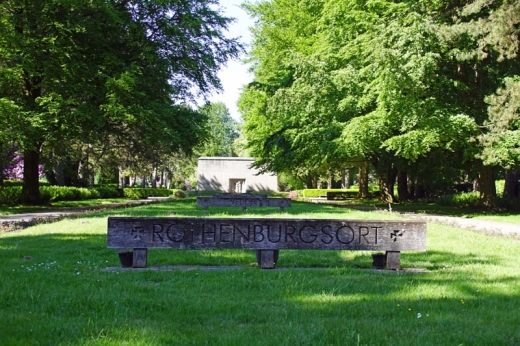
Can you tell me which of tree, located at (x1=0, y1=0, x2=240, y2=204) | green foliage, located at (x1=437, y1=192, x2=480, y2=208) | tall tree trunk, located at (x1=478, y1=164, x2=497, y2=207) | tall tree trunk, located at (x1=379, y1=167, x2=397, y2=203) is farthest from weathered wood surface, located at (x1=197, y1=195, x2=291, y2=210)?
tall tree trunk, located at (x1=379, y1=167, x2=397, y2=203)

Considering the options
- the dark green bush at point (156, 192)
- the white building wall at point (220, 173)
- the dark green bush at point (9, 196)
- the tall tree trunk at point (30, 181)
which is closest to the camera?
the dark green bush at point (9, 196)

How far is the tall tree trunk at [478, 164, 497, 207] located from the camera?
22.8 metres

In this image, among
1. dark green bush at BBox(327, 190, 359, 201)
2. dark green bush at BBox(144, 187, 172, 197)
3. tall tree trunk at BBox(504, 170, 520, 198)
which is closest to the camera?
tall tree trunk at BBox(504, 170, 520, 198)

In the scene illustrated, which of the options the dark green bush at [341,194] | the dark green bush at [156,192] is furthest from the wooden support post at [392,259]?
the dark green bush at [156,192]

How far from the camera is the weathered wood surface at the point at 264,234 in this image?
697 cm

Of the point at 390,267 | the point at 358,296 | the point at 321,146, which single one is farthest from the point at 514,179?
the point at 358,296

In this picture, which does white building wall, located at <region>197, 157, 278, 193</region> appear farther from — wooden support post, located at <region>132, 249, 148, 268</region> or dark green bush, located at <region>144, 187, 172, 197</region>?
wooden support post, located at <region>132, 249, 148, 268</region>

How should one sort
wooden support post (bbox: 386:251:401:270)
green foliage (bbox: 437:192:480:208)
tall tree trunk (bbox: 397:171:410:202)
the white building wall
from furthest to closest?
the white building wall < tall tree trunk (bbox: 397:171:410:202) < green foliage (bbox: 437:192:480:208) < wooden support post (bbox: 386:251:401:270)

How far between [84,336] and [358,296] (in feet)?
9.30

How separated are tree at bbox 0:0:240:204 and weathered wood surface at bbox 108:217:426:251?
14.0 meters

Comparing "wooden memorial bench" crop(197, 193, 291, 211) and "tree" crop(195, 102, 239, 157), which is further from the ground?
"tree" crop(195, 102, 239, 157)

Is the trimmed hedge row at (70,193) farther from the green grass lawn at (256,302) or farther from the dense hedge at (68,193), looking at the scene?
the green grass lawn at (256,302)

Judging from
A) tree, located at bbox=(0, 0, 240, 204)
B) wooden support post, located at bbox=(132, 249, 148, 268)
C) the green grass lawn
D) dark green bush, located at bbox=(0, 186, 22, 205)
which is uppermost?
tree, located at bbox=(0, 0, 240, 204)

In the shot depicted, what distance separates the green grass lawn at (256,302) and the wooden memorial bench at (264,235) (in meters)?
0.36
